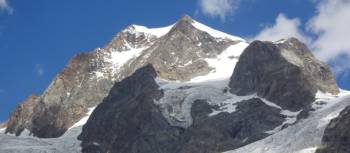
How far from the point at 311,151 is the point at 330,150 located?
30.2 ft

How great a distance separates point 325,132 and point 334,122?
3742 mm

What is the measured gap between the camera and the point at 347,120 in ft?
593

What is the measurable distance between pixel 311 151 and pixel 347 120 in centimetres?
1061

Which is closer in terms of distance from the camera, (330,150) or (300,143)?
(330,150)

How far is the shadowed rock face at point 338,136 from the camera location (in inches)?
6969

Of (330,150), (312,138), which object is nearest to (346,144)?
(330,150)

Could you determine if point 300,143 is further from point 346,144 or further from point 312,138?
point 346,144

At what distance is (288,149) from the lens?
198 m

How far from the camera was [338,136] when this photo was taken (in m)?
179

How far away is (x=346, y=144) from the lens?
177m

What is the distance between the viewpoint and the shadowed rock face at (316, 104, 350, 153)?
177 metres

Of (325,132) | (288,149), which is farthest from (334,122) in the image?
(288,149)

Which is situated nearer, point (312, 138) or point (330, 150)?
point (330, 150)

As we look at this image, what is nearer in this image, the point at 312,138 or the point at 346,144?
the point at 346,144
